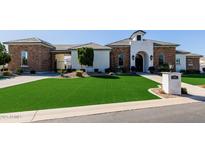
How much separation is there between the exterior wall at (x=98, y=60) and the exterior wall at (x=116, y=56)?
1.35 m

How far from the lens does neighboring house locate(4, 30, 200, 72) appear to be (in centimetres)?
3072

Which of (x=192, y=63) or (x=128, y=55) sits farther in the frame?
(x=192, y=63)

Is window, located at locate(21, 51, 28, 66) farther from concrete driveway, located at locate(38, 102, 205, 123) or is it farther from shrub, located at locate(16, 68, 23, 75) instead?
concrete driveway, located at locate(38, 102, 205, 123)

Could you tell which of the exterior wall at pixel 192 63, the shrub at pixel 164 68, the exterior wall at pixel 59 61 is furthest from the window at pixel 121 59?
the exterior wall at pixel 192 63

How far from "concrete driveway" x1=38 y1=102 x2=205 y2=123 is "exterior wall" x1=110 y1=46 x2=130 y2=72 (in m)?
24.4

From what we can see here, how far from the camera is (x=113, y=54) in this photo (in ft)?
106

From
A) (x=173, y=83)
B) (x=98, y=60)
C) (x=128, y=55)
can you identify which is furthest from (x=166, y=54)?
(x=173, y=83)

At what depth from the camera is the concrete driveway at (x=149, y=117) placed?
261 inches

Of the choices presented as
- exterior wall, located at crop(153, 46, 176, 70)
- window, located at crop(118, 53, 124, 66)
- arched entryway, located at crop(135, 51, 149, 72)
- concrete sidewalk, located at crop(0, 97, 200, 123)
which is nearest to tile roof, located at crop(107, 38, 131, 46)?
window, located at crop(118, 53, 124, 66)

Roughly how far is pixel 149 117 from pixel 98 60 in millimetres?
24615

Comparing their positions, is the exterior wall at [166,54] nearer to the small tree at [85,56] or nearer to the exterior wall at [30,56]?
the small tree at [85,56]

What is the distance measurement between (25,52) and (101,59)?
11732mm

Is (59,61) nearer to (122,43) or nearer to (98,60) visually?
(98,60)

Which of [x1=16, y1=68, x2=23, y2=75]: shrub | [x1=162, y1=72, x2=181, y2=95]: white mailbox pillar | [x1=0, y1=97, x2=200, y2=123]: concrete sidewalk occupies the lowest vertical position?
[x1=0, y1=97, x2=200, y2=123]: concrete sidewalk
